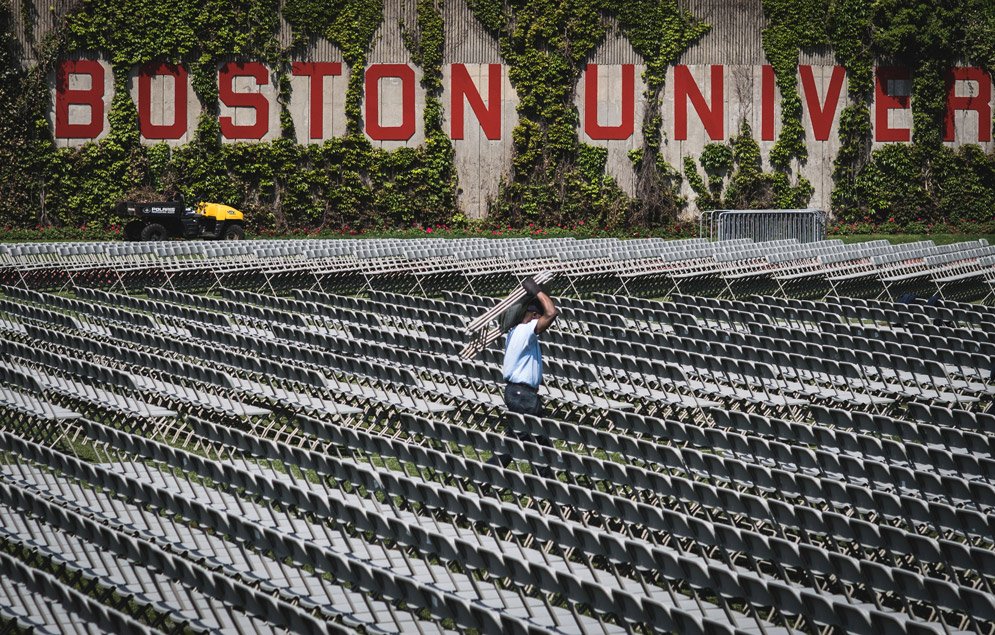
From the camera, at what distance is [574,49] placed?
101 feet

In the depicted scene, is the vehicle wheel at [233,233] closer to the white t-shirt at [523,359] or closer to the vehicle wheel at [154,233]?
the vehicle wheel at [154,233]

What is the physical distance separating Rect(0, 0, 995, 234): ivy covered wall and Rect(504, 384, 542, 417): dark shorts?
22686 mm

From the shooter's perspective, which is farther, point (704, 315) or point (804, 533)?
point (704, 315)

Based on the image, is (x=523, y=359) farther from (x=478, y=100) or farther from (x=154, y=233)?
(x=478, y=100)

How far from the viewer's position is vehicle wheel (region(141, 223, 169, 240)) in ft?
80.8

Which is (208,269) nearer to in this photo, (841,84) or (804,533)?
(804,533)

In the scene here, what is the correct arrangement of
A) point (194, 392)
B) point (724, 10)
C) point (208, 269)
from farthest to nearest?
point (724, 10) → point (208, 269) → point (194, 392)

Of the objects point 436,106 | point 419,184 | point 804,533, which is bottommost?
point 804,533

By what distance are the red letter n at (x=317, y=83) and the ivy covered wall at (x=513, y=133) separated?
297mm

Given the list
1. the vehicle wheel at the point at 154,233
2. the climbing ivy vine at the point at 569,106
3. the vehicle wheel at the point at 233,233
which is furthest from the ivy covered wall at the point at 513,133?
the vehicle wheel at the point at 154,233

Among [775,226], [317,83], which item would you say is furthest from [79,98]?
[775,226]

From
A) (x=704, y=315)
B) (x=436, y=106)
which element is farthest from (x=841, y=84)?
(x=704, y=315)

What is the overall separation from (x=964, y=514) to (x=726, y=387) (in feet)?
14.1

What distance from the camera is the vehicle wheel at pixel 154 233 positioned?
24625mm
